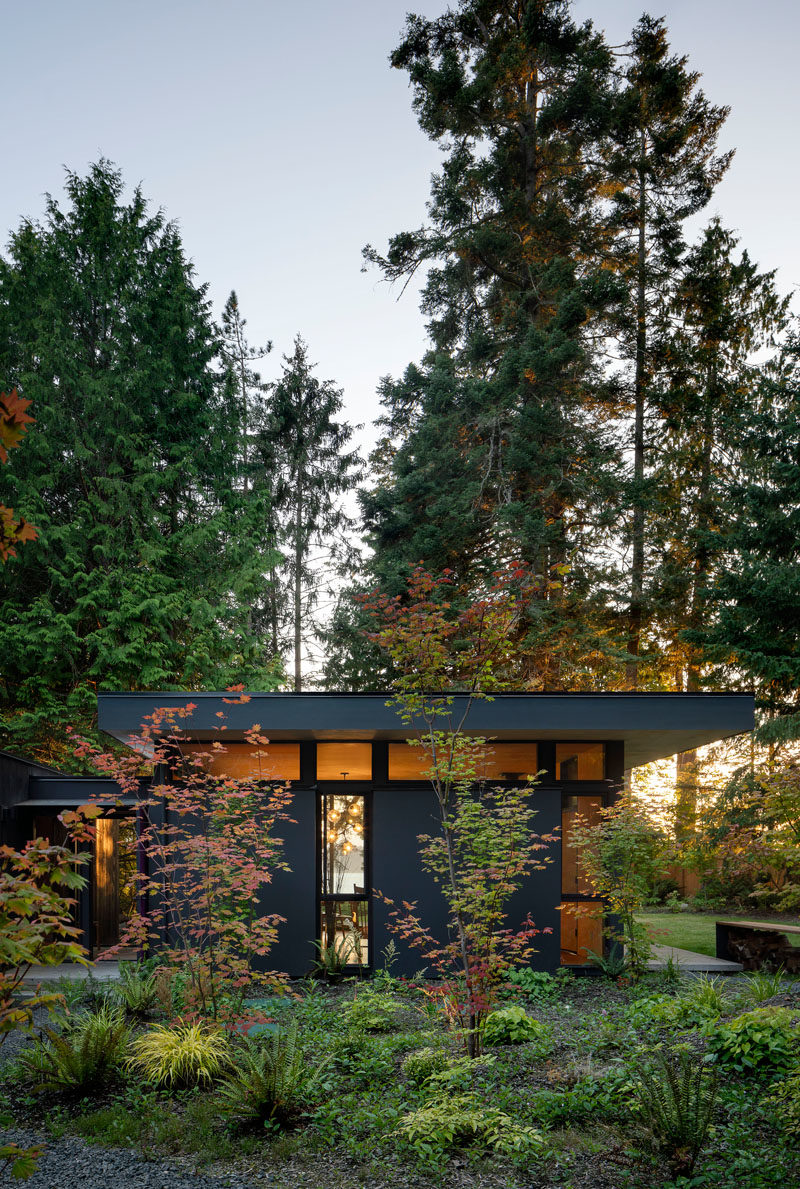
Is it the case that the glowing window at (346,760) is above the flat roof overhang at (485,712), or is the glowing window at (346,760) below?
below

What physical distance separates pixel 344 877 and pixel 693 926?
843 centimetres

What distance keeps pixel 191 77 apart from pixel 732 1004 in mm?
13616

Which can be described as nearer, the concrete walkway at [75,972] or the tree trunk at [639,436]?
the concrete walkway at [75,972]

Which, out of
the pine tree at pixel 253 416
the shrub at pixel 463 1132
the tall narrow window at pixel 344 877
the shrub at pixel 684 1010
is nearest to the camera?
the shrub at pixel 463 1132

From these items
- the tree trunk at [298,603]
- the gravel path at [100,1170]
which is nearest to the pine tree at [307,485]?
the tree trunk at [298,603]

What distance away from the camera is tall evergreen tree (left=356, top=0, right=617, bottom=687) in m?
15.1

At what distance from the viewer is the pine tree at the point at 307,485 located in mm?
19734

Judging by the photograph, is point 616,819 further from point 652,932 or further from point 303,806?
point 303,806

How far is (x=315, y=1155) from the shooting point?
Result: 13.4ft

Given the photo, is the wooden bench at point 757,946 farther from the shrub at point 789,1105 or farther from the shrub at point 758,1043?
the shrub at point 789,1105

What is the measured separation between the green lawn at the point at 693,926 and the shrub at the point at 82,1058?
263 inches

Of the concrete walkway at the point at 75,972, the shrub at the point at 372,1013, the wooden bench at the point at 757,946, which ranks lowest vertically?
the concrete walkway at the point at 75,972

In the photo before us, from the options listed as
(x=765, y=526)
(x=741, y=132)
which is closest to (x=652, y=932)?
(x=765, y=526)

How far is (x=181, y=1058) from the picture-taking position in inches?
194
